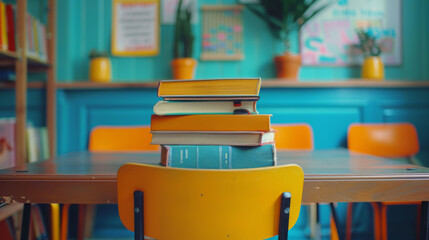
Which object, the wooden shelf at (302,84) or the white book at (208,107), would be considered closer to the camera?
the white book at (208,107)

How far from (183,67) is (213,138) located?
1321mm

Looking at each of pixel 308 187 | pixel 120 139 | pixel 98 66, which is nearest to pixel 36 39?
pixel 98 66

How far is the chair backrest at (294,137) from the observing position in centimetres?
181

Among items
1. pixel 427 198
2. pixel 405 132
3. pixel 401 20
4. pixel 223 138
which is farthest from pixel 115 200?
pixel 401 20

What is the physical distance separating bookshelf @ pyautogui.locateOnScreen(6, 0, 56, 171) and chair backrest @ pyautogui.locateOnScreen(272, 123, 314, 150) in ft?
4.42

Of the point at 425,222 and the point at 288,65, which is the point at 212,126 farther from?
the point at 288,65

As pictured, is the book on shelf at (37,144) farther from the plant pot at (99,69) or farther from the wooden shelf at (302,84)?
the plant pot at (99,69)

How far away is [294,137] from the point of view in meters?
1.83

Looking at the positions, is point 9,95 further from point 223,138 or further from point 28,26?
point 223,138

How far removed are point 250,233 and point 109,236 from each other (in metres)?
1.76

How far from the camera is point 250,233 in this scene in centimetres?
71

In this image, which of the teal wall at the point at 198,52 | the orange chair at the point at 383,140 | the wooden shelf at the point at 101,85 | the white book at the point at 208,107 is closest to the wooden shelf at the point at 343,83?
the teal wall at the point at 198,52

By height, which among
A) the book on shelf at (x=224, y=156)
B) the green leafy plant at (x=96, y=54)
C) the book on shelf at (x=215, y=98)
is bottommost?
the book on shelf at (x=224, y=156)

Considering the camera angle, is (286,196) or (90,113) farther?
(90,113)
